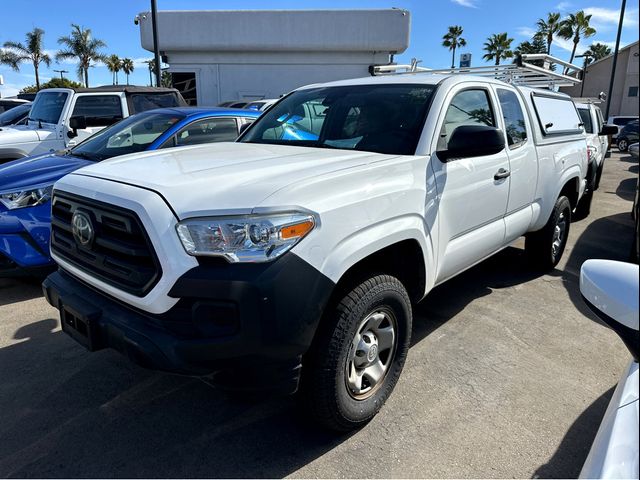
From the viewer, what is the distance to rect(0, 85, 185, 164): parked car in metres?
6.79

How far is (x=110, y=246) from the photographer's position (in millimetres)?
2273

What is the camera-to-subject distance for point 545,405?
9.34 feet

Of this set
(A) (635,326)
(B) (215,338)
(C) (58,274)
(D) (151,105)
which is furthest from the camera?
(D) (151,105)

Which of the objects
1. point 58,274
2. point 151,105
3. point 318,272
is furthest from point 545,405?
point 151,105

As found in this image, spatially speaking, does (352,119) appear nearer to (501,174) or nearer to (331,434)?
(501,174)

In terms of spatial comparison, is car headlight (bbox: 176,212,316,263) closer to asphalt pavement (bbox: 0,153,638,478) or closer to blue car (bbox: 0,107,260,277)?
asphalt pavement (bbox: 0,153,638,478)

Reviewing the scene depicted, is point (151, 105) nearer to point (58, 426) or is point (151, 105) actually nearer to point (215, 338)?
point (58, 426)

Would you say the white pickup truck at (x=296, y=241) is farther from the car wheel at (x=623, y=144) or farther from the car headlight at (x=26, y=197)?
the car wheel at (x=623, y=144)

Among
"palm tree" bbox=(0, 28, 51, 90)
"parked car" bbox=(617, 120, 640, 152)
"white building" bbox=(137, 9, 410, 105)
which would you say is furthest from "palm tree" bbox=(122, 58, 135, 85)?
"parked car" bbox=(617, 120, 640, 152)

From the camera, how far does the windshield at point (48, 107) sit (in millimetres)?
7145

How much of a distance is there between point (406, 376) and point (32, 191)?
357 centimetres

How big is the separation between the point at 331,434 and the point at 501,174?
2.33 meters

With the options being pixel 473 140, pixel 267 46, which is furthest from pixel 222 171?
pixel 267 46

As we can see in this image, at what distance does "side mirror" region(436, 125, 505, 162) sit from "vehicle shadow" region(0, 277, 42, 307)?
12.9 ft
